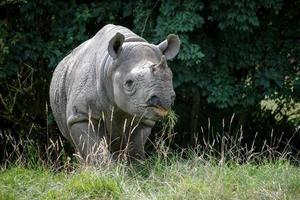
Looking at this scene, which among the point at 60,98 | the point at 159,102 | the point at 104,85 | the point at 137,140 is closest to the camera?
the point at 159,102

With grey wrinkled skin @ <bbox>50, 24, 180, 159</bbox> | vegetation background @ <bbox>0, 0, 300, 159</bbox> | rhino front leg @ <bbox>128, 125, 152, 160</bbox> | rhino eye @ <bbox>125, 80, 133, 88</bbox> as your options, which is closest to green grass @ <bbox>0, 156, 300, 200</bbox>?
rhino front leg @ <bbox>128, 125, 152, 160</bbox>

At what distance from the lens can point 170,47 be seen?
6.44 m

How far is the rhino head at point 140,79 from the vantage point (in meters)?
5.78

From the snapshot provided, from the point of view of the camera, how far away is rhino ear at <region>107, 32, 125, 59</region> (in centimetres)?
604

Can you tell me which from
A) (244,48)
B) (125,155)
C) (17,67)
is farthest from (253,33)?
(125,155)

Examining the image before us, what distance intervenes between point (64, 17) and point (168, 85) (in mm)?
A: 4201

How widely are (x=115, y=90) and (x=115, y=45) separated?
0.38 metres

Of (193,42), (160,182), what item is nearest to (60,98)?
(160,182)

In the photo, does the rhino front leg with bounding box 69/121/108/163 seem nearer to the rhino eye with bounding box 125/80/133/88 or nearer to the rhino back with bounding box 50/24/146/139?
the rhino back with bounding box 50/24/146/139

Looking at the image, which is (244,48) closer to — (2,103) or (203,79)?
(203,79)

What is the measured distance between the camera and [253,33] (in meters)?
9.53

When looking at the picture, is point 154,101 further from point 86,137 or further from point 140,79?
point 86,137

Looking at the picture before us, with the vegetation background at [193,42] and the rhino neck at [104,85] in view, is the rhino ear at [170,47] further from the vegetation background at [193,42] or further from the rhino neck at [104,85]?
the vegetation background at [193,42]

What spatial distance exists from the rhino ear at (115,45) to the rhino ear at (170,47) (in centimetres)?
43
